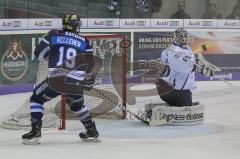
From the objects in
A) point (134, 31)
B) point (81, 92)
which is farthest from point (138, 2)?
point (81, 92)

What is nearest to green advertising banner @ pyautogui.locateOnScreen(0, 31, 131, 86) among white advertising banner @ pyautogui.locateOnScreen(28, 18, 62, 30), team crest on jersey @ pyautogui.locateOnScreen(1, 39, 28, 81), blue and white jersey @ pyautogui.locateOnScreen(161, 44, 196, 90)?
team crest on jersey @ pyautogui.locateOnScreen(1, 39, 28, 81)

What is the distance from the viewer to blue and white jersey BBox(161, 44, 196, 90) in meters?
8.01

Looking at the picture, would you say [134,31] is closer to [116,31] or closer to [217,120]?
[116,31]

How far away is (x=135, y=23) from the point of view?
13.0 metres

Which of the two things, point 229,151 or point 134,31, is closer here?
point 229,151

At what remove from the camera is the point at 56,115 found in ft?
26.5

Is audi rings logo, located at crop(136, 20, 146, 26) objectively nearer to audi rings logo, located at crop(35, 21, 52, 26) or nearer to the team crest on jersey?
audi rings logo, located at crop(35, 21, 52, 26)

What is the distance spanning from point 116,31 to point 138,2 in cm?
144

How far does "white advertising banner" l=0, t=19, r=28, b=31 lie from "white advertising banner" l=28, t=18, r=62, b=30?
0.40ft

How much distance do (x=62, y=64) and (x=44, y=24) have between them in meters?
5.28

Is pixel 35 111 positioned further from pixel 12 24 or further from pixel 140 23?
pixel 140 23

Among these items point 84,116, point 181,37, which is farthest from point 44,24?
point 84,116

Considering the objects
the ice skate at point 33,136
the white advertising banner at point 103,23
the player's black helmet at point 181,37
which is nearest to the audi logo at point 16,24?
the white advertising banner at point 103,23

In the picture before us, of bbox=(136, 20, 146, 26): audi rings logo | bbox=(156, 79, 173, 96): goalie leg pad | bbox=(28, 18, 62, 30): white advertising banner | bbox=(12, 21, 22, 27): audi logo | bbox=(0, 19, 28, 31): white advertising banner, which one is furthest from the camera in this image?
bbox=(136, 20, 146, 26): audi rings logo
